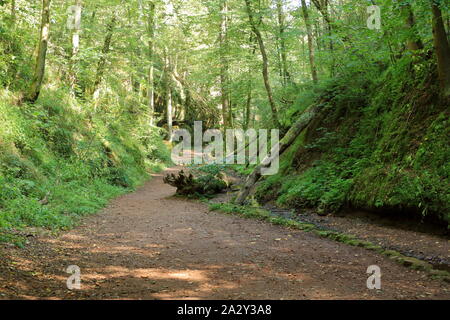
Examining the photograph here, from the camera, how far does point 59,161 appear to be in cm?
1123

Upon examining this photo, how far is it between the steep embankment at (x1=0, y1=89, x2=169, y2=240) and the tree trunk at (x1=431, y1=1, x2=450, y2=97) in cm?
921

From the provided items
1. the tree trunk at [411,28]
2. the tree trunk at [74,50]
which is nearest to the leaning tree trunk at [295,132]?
the tree trunk at [411,28]

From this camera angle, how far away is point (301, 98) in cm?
1355

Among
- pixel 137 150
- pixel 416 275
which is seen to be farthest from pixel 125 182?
pixel 416 275

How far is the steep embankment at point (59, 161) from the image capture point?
719cm

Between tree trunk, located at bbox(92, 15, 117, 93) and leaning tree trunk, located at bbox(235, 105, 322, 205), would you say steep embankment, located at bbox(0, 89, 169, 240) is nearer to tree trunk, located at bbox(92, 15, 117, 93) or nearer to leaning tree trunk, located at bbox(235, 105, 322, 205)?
tree trunk, located at bbox(92, 15, 117, 93)

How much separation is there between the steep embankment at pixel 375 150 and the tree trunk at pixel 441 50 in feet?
1.22

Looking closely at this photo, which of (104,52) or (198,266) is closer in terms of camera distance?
(198,266)

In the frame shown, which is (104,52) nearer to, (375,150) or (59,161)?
(59,161)

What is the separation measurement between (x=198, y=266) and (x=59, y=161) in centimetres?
814

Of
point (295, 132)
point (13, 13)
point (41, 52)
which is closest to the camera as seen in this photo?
point (41, 52)

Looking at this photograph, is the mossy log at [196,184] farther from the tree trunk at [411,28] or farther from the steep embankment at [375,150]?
the tree trunk at [411,28]

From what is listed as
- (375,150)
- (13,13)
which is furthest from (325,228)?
(13,13)
